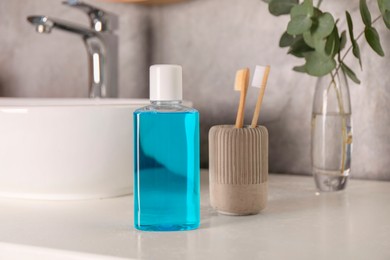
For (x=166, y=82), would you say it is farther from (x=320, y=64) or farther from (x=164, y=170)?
(x=320, y=64)

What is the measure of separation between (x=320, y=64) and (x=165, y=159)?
0.26m

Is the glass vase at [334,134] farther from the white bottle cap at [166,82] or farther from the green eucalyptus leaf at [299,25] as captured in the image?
the white bottle cap at [166,82]

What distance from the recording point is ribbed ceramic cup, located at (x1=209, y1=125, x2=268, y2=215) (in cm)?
63

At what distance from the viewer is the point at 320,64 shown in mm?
712

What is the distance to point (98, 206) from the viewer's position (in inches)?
Answer: 27.3

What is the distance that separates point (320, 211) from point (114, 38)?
52 cm

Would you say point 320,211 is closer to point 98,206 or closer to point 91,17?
→ point 98,206

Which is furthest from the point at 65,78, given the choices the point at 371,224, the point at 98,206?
the point at 371,224

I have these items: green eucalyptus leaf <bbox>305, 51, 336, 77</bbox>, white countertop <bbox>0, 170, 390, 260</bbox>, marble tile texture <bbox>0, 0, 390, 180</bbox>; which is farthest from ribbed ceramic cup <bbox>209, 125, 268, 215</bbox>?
marble tile texture <bbox>0, 0, 390, 180</bbox>

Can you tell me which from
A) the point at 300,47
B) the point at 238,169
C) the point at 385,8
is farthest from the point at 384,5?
the point at 238,169

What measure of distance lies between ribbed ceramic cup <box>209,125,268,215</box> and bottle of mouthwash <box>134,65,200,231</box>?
0.07m

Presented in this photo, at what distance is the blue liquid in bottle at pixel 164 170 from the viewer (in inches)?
22.2

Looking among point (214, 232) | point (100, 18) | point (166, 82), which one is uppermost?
point (100, 18)

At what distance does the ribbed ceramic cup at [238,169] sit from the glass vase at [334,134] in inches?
6.6
